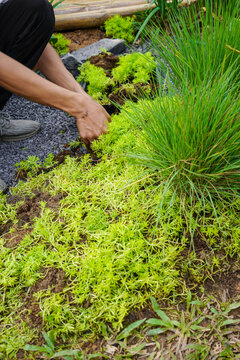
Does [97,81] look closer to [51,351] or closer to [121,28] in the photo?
[121,28]

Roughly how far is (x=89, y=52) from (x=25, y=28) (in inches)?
44.1

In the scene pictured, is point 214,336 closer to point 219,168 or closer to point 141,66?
point 219,168

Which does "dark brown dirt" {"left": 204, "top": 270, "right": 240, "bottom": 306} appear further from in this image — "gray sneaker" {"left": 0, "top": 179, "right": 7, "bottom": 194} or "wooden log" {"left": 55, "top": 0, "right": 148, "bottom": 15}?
"wooden log" {"left": 55, "top": 0, "right": 148, "bottom": 15}

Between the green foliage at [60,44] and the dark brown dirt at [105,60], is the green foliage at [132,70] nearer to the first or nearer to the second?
the dark brown dirt at [105,60]

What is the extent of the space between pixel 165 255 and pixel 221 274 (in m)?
0.28

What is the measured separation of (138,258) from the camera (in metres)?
1.51

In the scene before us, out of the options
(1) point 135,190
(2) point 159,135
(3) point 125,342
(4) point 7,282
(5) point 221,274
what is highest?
(2) point 159,135

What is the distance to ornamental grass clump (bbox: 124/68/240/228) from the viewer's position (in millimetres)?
1511

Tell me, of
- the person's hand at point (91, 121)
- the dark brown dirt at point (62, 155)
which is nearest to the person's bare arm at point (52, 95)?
the person's hand at point (91, 121)

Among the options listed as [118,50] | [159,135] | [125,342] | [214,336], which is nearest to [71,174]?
[159,135]

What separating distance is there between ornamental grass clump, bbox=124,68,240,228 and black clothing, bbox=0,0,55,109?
1190mm

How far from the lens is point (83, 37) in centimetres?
383

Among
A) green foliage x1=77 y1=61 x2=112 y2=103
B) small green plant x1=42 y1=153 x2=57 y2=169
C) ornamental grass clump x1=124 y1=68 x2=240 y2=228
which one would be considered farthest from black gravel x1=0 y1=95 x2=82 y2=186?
ornamental grass clump x1=124 y1=68 x2=240 y2=228

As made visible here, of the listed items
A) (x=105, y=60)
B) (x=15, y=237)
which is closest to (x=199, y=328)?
(x=15, y=237)
